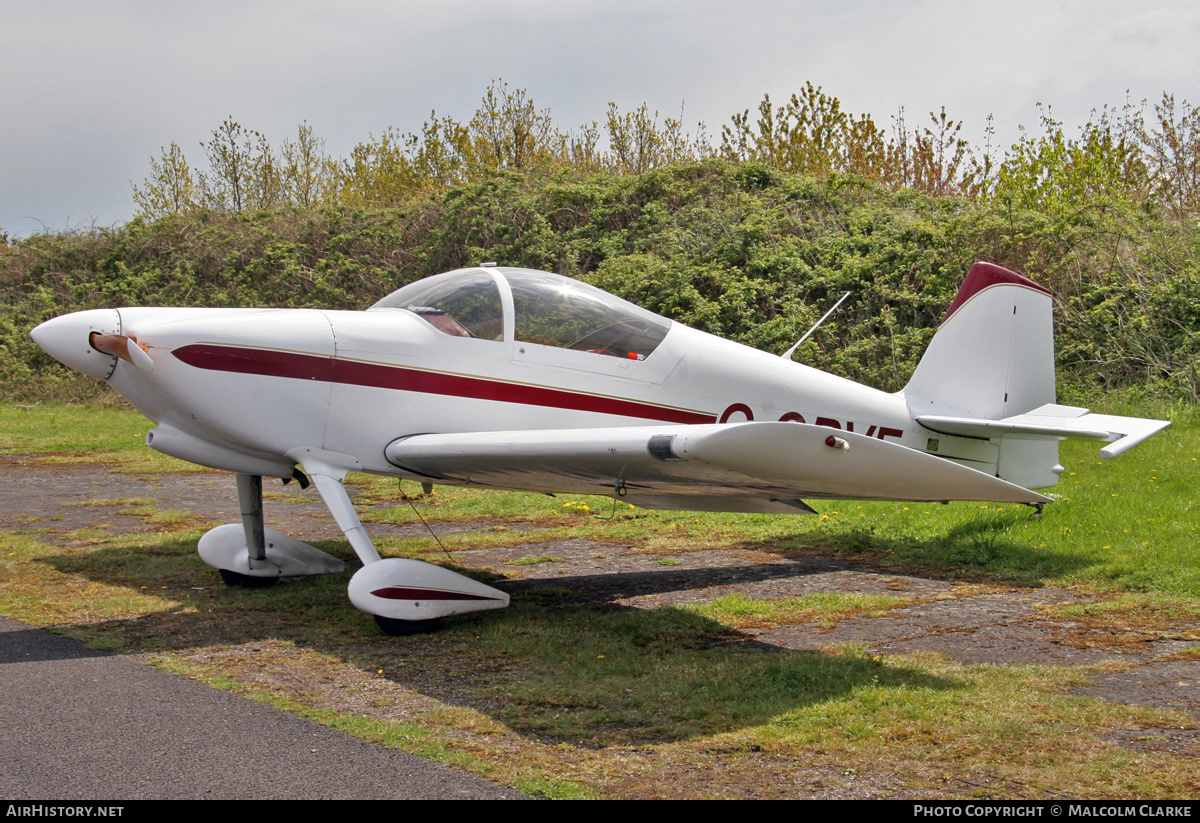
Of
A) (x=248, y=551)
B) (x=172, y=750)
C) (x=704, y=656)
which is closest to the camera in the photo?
(x=172, y=750)

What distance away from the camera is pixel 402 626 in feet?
16.5

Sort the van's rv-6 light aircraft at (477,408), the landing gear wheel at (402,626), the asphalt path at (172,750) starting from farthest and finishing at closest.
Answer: the landing gear wheel at (402,626), the van's rv-6 light aircraft at (477,408), the asphalt path at (172,750)

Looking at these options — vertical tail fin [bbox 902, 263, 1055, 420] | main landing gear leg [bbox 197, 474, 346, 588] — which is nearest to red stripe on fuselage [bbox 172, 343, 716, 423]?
main landing gear leg [bbox 197, 474, 346, 588]

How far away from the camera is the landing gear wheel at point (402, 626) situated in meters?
5.01

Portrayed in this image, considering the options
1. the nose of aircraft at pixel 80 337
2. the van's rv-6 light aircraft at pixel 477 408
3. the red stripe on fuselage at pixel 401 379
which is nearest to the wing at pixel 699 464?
the van's rv-6 light aircraft at pixel 477 408

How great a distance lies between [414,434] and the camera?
5.50m

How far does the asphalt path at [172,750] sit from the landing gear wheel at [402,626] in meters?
1.09

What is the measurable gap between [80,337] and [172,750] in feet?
8.87

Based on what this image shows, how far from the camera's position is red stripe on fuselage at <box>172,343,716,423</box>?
5.18 metres

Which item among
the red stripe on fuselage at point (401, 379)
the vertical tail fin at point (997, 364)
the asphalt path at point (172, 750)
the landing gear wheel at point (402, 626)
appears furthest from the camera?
the vertical tail fin at point (997, 364)

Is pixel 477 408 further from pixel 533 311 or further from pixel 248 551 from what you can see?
pixel 248 551

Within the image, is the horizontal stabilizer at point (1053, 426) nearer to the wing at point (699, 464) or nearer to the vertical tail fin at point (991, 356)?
the vertical tail fin at point (991, 356)

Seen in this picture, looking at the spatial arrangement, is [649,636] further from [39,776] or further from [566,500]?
[566,500]

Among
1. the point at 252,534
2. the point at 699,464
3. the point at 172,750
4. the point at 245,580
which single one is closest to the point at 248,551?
the point at 252,534
